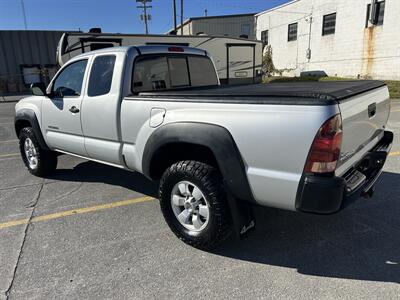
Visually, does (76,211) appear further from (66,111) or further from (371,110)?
(371,110)

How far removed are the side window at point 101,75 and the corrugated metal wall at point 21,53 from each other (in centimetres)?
2659

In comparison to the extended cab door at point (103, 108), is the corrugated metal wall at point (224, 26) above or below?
above

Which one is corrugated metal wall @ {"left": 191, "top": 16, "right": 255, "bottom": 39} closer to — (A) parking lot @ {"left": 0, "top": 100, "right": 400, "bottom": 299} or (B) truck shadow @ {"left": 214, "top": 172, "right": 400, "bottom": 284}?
(A) parking lot @ {"left": 0, "top": 100, "right": 400, "bottom": 299}

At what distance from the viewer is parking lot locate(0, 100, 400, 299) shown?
2656mm

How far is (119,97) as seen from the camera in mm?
3689

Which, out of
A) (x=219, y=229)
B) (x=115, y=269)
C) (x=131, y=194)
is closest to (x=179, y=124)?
(x=219, y=229)

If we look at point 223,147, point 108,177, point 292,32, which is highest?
point 292,32

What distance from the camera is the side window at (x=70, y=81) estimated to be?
14.4 feet

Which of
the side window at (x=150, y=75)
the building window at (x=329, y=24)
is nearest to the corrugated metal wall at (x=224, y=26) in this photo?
the building window at (x=329, y=24)

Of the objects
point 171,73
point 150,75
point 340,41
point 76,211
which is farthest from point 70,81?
point 340,41

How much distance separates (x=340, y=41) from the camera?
23.2 metres

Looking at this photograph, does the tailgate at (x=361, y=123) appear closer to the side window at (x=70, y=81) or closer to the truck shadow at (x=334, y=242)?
the truck shadow at (x=334, y=242)

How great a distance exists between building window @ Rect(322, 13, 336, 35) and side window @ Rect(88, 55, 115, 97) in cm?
2345

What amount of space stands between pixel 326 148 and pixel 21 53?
30402 mm
